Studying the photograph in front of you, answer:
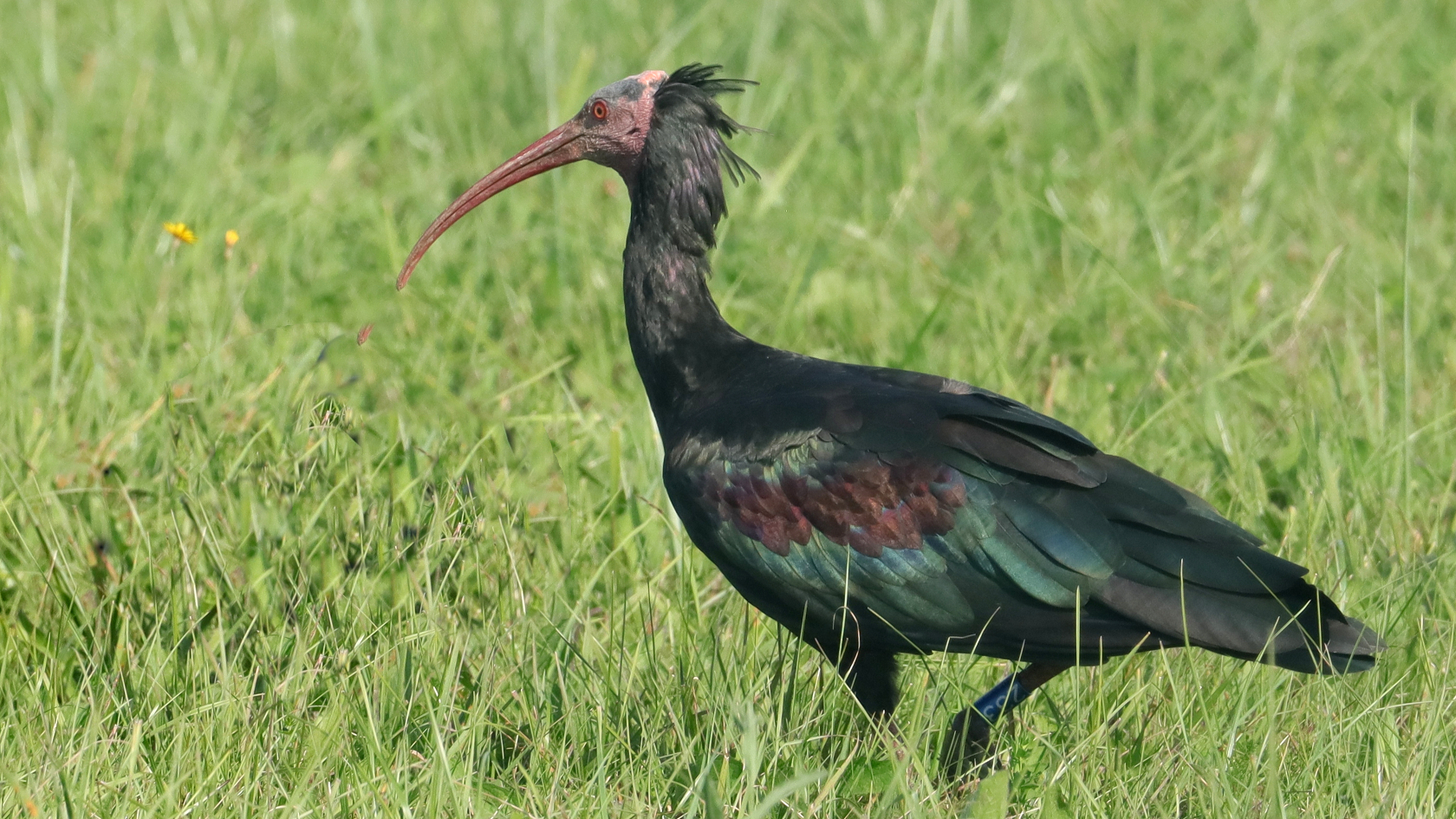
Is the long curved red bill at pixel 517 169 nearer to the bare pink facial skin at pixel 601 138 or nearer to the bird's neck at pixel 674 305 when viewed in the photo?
the bare pink facial skin at pixel 601 138

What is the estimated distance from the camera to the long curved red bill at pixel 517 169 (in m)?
4.05

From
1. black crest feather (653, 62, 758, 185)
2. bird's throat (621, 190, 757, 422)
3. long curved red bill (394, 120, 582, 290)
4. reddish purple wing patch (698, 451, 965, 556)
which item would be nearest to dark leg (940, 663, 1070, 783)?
reddish purple wing patch (698, 451, 965, 556)

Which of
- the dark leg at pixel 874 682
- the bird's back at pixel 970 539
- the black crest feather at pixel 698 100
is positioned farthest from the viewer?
the black crest feather at pixel 698 100

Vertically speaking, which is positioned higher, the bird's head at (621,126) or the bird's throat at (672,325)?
the bird's head at (621,126)

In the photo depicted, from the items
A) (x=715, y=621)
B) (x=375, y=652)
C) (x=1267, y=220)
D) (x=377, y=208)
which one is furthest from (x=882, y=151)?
(x=375, y=652)

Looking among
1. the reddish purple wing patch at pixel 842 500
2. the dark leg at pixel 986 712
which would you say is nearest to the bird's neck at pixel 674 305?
the reddish purple wing patch at pixel 842 500

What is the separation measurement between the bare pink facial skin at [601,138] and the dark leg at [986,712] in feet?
4.93

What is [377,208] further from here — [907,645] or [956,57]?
[907,645]

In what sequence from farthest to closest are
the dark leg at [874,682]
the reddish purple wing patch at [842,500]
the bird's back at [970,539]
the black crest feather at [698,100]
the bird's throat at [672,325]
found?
the black crest feather at [698,100] < the bird's throat at [672,325] < the dark leg at [874,682] < the reddish purple wing patch at [842,500] < the bird's back at [970,539]

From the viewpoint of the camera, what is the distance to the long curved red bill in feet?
13.3

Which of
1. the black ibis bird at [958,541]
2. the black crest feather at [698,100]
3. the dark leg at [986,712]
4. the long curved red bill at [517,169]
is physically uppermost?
the black crest feather at [698,100]

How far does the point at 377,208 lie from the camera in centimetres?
606

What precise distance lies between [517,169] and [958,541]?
62.6 inches

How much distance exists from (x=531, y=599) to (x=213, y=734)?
2.85ft
